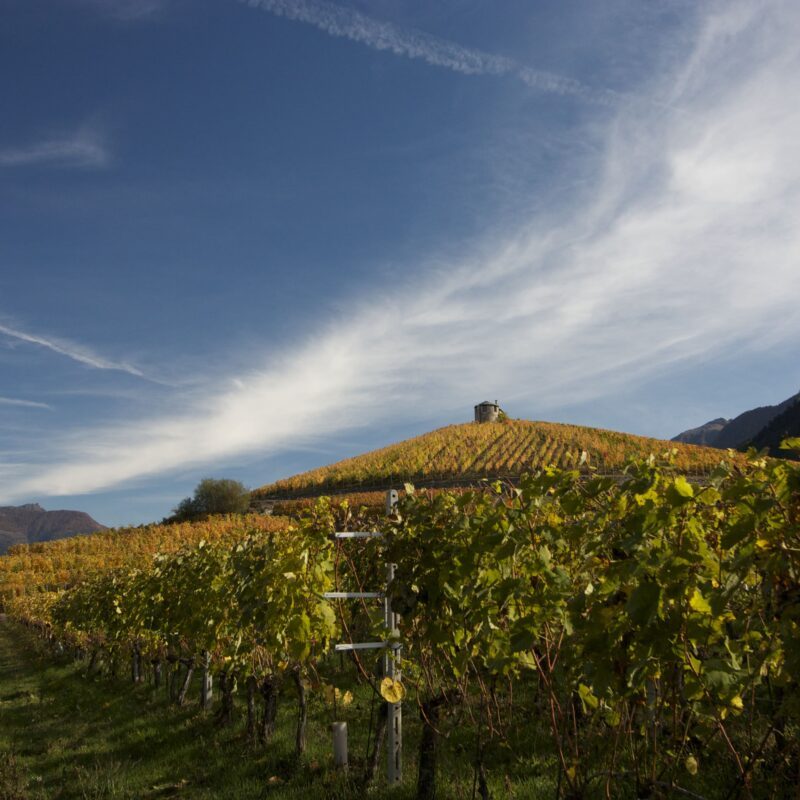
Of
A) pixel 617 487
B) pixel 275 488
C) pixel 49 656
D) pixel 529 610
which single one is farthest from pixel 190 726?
pixel 275 488

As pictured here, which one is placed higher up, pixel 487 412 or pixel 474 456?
pixel 487 412

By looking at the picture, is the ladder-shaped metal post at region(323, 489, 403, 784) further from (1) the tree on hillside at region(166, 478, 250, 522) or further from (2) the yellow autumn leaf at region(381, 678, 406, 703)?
(1) the tree on hillside at region(166, 478, 250, 522)

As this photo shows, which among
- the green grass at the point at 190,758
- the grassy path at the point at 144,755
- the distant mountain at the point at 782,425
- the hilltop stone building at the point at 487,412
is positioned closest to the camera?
the green grass at the point at 190,758

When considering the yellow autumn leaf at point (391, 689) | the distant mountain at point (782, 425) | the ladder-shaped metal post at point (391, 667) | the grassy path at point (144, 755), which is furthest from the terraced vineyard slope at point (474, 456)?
the distant mountain at point (782, 425)

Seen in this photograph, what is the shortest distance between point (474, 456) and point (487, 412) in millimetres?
19604

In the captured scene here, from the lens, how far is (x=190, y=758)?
6242 mm

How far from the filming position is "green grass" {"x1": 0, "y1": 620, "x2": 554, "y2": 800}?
4.94m

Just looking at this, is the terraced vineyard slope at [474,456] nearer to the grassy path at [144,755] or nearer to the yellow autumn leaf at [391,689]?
the grassy path at [144,755]

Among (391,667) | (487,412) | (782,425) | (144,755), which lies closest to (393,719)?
(391,667)

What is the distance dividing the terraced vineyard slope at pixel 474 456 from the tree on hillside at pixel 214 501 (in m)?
4.85

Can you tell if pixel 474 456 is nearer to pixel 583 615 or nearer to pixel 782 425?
pixel 583 615

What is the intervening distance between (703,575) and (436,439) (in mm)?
57326

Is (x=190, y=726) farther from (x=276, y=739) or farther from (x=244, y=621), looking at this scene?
(x=244, y=621)

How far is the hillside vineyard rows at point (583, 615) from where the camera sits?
92.5 inches
